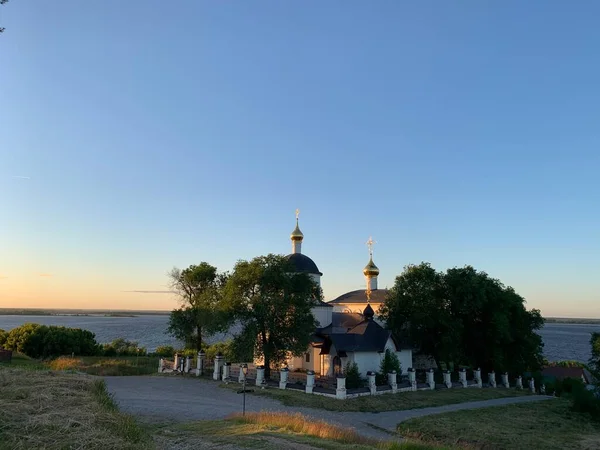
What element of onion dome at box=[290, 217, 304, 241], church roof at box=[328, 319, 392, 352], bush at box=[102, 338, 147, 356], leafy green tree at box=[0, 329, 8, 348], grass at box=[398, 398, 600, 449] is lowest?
grass at box=[398, 398, 600, 449]

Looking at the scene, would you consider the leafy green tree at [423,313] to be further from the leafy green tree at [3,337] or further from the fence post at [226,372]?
the leafy green tree at [3,337]

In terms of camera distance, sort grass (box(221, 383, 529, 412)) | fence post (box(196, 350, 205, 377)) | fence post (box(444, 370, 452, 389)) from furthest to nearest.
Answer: fence post (box(196, 350, 205, 377)) → fence post (box(444, 370, 452, 389)) → grass (box(221, 383, 529, 412))

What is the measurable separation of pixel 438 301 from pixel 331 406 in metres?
16.3

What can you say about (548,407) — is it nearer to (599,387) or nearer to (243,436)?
(599,387)

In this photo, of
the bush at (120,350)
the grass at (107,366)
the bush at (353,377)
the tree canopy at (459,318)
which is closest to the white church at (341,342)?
the bush at (353,377)

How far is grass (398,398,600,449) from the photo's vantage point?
17516mm

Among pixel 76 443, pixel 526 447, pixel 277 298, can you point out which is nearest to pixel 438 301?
pixel 277 298

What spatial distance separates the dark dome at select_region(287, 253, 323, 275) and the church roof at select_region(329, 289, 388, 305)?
827 centimetres

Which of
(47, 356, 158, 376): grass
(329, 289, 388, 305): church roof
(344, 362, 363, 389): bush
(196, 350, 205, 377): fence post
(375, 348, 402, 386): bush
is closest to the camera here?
(344, 362, 363, 389): bush

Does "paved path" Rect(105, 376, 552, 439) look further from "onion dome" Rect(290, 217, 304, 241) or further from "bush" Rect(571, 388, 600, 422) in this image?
"onion dome" Rect(290, 217, 304, 241)

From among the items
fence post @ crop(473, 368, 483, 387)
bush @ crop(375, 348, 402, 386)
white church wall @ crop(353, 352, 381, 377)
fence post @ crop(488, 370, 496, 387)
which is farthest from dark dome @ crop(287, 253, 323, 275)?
fence post @ crop(488, 370, 496, 387)

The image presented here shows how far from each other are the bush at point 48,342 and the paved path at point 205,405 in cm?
1540

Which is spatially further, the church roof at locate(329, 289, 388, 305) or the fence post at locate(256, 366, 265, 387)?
the church roof at locate(329, 289, 388, 305)

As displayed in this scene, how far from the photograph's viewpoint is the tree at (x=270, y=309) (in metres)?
28.4
